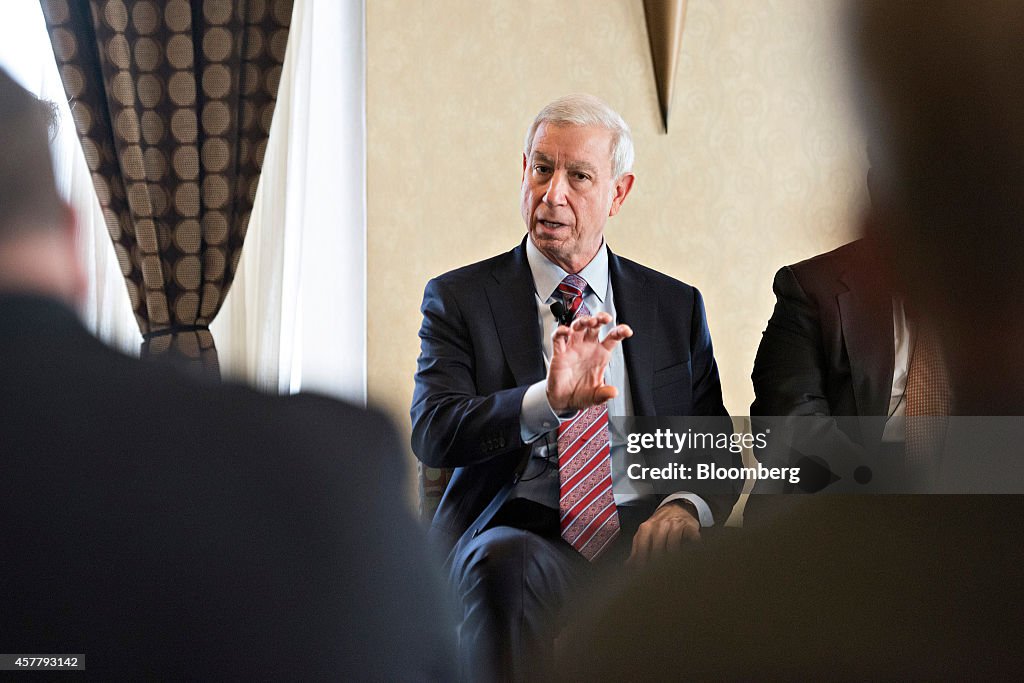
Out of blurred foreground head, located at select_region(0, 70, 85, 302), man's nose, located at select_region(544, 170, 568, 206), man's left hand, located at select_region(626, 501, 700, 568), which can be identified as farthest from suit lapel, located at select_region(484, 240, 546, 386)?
blurred foreground head, located at select_region(0, 70, 85, 302)

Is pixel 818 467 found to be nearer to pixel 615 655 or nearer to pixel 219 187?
pixel 615 655

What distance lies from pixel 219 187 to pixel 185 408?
0.49 m

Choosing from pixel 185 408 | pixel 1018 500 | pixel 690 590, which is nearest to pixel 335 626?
pixel 185 408

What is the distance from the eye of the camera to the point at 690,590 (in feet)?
7.04

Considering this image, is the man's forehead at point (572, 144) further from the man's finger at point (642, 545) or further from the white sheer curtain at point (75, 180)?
the white sheer curtain at point (75, 180)

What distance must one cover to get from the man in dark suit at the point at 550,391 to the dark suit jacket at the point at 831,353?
0.14 metres

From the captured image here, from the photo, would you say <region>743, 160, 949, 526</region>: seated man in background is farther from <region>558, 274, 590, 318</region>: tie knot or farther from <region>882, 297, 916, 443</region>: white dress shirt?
<region>558, 274, 590, 318</region>: tie knot

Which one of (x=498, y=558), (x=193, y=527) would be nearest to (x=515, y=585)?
(x=498, y=558)

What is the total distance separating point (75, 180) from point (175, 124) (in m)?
0.25

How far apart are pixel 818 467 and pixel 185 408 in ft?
4.44

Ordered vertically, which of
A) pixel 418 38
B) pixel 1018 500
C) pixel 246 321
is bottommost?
pixel 1018 500

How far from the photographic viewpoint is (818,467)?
6.98 feet

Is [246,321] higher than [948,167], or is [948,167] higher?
[948,167]

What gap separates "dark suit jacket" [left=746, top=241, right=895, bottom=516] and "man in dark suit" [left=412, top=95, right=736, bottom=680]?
14 cm
